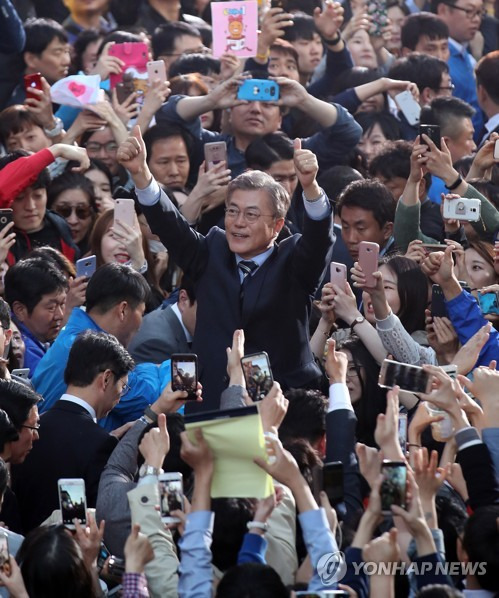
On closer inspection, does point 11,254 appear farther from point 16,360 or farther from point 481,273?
point 481,273

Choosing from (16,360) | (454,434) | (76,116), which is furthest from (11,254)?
(454,434)

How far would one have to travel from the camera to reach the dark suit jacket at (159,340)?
6.91 meters

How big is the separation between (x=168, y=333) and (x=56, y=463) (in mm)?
1449

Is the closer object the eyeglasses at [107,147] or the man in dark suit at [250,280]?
the man in dark suit at [250,280]

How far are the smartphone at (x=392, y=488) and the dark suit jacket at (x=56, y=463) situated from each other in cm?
175

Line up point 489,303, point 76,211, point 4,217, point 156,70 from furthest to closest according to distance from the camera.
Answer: point 156,70 < point 76,211 < point 4,217 < point 489,303

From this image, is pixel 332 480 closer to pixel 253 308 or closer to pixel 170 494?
pixel 170 494

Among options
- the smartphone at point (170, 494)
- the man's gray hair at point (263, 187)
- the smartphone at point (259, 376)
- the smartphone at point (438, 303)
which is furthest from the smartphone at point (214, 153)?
the smartphone at point (170, 494)

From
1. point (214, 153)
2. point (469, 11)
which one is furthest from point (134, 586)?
point (469, 11)

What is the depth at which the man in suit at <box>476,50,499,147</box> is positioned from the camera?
8.82 meters

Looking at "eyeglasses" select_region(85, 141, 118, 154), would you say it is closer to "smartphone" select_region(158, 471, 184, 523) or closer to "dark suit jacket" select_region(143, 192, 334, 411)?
"dark suit jacket" select_region(143, 192, 334, 411)

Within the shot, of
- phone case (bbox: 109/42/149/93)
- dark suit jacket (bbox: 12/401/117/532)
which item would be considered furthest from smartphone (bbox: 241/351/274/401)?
phone case (bbox: 109/42/149/93)

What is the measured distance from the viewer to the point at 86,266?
707 cm

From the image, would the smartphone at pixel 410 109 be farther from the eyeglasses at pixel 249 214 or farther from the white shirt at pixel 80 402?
the white shirt at pixel 80 402
